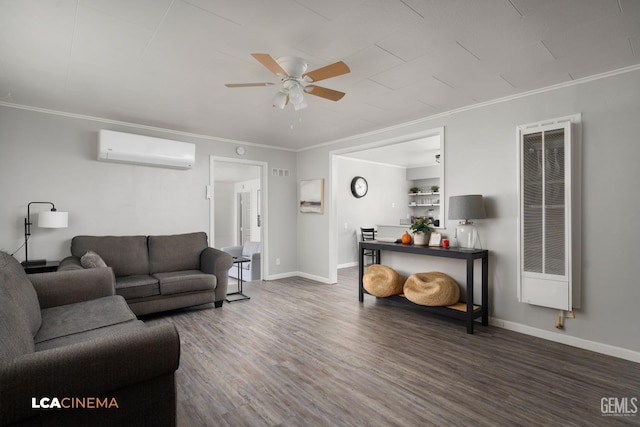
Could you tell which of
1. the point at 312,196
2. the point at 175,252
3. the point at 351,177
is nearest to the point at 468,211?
the point at 312,196

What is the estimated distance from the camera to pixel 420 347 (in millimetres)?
3037

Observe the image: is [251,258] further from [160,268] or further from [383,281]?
[383,281]

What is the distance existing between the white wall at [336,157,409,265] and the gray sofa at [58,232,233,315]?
3.72 metres

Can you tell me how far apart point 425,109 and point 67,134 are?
183 inches

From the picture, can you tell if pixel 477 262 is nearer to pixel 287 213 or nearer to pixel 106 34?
pixel 287 213

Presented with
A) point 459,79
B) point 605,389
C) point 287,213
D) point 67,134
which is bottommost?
point 605,389

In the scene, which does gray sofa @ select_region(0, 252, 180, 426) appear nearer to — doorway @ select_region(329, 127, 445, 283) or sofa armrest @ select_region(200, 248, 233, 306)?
sofa armrest @ select_region(200, 248, 233, 306)

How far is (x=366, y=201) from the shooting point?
324 inches

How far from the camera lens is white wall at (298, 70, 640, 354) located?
2.82 m

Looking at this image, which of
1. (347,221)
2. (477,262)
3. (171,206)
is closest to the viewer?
(477,262)

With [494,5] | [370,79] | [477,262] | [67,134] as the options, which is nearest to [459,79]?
[370,79]

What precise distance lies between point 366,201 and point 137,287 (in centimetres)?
581

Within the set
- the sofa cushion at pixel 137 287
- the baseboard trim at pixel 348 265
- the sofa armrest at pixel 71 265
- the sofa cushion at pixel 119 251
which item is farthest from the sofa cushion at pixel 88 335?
Result: the baseboard trim at pixel 348 265

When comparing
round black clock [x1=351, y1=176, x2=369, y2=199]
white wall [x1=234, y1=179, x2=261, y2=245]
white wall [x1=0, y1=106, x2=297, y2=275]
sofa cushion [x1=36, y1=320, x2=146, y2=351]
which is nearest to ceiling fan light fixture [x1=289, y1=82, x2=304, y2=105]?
sofa cushion [x1=36, y1=320, x2=146, y2=351]
